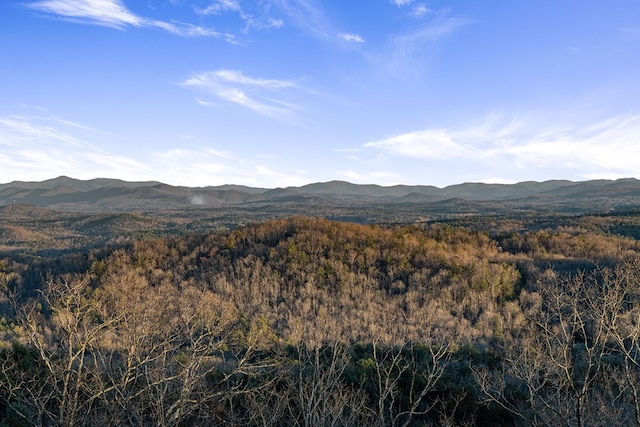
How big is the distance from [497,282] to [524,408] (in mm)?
37954

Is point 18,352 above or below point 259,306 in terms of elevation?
above

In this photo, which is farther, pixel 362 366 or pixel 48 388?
pixel 362 366

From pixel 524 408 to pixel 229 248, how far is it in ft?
175

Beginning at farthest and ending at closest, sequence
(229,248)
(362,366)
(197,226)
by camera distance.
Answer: (197,226), (229,248), (362,366)

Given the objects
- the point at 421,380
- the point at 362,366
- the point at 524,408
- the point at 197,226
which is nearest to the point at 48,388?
the point at 362,366

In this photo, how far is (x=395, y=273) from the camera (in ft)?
206

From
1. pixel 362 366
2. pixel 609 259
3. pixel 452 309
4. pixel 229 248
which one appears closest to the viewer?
pixel 362 366

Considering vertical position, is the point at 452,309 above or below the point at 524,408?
below

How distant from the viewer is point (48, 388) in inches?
834

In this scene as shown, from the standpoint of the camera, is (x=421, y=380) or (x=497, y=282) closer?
(x=421, y=380)

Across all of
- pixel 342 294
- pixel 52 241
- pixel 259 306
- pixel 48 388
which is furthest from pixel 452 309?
pixel 52 241

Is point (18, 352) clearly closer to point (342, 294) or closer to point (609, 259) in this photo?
point (342, 294)

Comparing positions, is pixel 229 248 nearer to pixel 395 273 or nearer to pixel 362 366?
pixel 395 273

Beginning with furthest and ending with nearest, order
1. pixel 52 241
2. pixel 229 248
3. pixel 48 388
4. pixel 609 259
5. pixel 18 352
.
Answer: pixel 52 241 → pixel 229 248 → pixel 609 259 → pixel 18 352 → pixel 48 388
